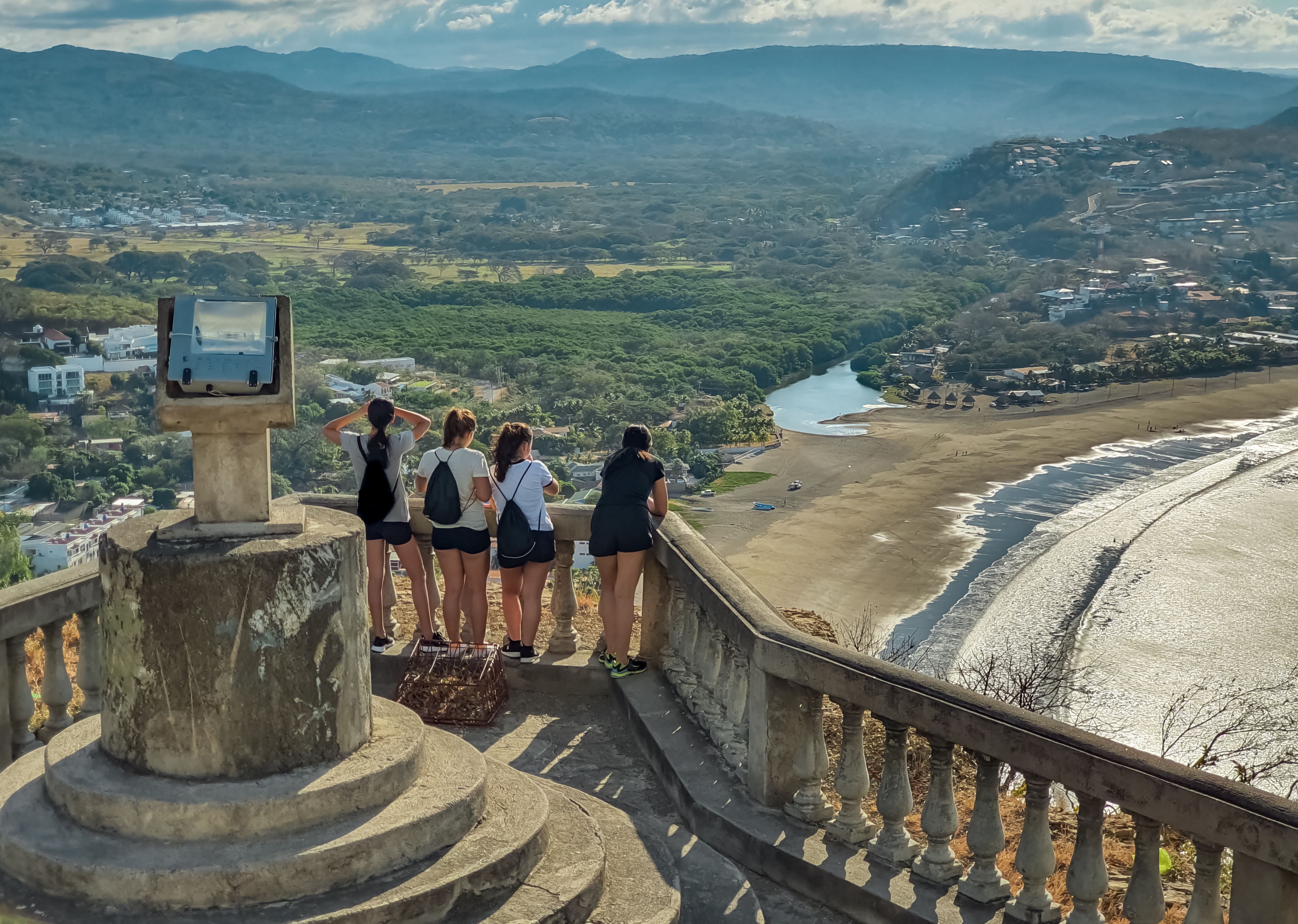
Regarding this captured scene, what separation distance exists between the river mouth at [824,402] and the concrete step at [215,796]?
171 feet

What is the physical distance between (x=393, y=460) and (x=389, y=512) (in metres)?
0.26

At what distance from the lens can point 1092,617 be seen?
2805 centimetres

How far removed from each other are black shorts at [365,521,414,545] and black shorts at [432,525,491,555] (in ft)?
0.52

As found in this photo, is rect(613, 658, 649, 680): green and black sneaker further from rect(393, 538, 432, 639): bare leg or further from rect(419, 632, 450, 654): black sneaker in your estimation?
rect(393, 538, 432, 639): bare leg

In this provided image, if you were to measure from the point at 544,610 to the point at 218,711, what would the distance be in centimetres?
651

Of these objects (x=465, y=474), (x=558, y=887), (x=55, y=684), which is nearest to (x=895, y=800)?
(x=558, y=887)

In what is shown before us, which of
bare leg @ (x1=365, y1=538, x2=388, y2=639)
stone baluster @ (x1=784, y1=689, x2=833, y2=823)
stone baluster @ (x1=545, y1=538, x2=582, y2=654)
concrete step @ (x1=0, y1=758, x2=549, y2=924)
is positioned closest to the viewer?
concrete step @ (x1=0, y1=758, x2=549, y2=924)

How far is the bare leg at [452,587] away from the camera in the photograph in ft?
18.8

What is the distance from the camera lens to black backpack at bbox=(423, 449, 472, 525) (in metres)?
5.54

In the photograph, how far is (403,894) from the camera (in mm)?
3141

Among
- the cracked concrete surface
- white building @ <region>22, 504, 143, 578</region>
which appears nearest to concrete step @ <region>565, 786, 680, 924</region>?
the cracked concrete surface

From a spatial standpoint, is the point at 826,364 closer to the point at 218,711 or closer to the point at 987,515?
the point at 987,515

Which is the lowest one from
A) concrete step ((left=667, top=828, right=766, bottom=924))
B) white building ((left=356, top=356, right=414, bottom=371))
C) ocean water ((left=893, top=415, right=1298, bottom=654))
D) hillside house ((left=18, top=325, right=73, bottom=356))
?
white building ((left=356, top=356, right=414, bottom=371))

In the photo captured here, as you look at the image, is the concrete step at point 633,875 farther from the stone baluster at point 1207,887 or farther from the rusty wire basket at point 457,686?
the rusty wire basket at point 457,686
